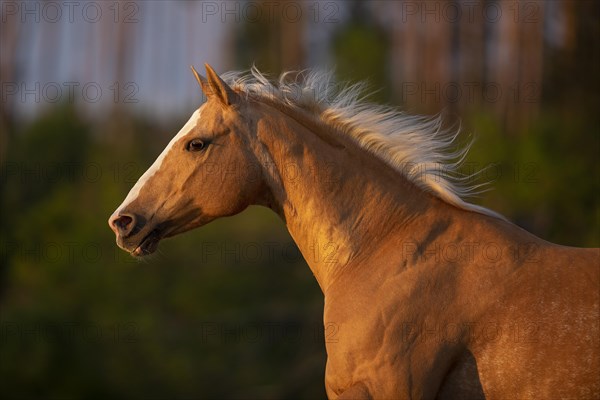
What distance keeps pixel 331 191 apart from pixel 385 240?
1.35 feet

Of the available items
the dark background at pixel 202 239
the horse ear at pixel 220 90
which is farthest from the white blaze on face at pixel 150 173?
the dark background at pixel 202 239

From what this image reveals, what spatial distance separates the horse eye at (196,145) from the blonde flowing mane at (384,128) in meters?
0.43

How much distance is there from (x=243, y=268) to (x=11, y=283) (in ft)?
17.0

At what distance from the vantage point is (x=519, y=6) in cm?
2292

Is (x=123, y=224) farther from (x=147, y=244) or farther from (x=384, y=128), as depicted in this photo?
(x=384, y=128)

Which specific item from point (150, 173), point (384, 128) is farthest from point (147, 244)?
point (384, 128)

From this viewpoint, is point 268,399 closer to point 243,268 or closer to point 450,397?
point 243,268

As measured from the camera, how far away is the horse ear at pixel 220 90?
4898 mm

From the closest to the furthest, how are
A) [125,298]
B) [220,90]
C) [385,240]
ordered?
[385,240] → [220,90] → [125,298]

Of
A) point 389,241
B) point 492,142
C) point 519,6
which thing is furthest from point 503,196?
point 389,241

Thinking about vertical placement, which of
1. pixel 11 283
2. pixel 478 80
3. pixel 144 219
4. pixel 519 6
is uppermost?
pixel 144 219

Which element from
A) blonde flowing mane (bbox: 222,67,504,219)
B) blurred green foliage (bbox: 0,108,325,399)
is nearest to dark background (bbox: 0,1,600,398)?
blurred green foliage (bbox: 0,108,325,399)

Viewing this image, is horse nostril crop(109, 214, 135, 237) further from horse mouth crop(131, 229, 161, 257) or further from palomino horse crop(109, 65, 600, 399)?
horse mouth crop(131, 229, 161, 257)

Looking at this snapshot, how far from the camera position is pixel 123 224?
4855 mm
